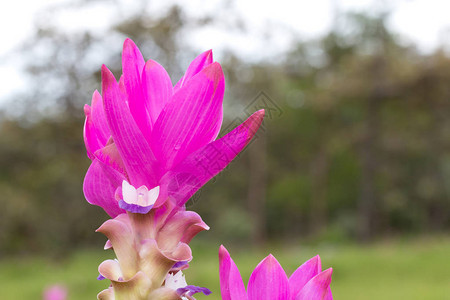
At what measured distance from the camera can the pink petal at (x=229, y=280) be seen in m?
0.48

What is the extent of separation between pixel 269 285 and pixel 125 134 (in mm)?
199

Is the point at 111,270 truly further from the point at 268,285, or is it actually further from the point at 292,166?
the point at 292,166

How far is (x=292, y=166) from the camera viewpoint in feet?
68.5

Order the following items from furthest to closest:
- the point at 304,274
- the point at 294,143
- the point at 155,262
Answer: the point at 294,143
the point at 304,274
the point at 155,262

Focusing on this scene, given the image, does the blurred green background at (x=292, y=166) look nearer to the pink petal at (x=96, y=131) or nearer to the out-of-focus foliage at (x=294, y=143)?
the out-of-focus foliage at (x=294, y=143)

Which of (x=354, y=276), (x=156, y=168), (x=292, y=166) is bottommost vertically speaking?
(x=156, y=168)

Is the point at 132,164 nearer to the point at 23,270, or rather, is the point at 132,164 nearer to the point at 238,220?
the point at 23,270

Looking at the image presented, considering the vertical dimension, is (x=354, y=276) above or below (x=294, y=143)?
below

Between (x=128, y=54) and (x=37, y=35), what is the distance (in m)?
12.3

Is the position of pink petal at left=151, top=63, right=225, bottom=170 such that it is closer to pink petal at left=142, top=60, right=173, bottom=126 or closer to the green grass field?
pink petal at left=142, top=60, right=173, bottom=126

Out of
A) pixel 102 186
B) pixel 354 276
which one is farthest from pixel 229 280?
pixel 354 276

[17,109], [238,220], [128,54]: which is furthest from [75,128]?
[128,54]

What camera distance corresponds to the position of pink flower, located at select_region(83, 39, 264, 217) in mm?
423

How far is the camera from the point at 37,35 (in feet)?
38.8
